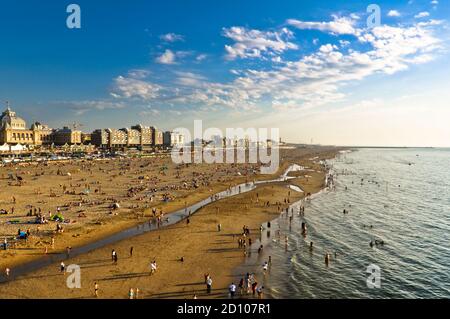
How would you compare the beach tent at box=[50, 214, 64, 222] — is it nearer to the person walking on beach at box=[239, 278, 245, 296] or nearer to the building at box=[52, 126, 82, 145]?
the person walking on beach at box=[239, 278, 245, 296]

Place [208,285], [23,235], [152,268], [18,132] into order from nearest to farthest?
[208,285], [152,268], [23,235], [18,132]

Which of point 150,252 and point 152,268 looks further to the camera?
point 150,252

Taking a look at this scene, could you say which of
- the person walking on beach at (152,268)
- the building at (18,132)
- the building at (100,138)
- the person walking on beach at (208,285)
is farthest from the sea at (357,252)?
the building at (100,138)

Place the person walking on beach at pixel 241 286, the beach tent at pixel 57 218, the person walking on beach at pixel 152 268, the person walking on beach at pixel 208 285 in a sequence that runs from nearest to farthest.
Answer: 1. the person walking on beach at pixel 208 285
2. the person walking on beach at pixel 241 286
3. the person walking on beach at pixel 152 268
4. the beach tent at pixel 57 218

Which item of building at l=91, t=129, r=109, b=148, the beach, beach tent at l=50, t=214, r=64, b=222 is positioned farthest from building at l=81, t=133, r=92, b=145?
beach tent at l=50, t=214, r=64, b=222

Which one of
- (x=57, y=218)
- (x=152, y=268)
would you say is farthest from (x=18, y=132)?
(x=152, y=268)

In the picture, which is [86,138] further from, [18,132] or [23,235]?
[23,235]

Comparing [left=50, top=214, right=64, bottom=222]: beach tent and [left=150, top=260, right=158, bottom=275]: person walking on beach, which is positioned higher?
[left=50, top=214, right=64, bottom=222]: beach tent

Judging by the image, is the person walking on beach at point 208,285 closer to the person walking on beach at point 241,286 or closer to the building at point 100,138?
the person walking on beach at point 241,286
